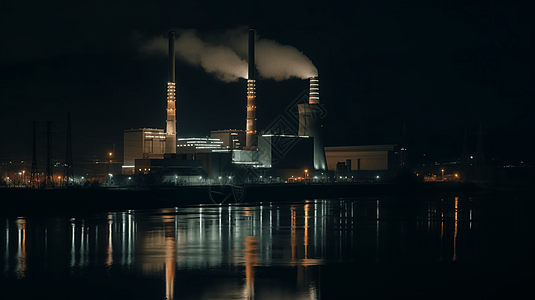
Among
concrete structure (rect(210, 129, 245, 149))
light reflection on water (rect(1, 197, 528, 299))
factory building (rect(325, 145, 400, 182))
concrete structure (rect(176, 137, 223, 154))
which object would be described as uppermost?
concrete structure (rect(210, 129, 245, 149))

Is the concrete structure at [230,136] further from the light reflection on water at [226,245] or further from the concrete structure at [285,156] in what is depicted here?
the light reflection on water at [226,245]

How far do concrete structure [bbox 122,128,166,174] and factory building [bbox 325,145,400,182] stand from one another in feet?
113

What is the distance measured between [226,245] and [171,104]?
70107mm

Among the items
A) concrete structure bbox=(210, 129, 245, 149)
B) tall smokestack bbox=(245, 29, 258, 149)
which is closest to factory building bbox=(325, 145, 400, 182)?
concrete structure bbox=(210, 129, 245, 149)

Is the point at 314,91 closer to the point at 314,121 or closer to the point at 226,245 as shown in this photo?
the point at 314,121

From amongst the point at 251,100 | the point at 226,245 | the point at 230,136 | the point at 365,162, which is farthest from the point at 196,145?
the point at 226,245

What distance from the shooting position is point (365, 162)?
115438 mm

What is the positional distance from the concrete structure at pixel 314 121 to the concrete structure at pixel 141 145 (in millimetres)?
24728

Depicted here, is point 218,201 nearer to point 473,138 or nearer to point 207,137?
point 207,137

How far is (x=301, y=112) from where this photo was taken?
322 feet

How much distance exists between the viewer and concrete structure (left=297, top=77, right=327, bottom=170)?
3740 inches

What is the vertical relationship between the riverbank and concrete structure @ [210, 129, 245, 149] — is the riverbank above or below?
below

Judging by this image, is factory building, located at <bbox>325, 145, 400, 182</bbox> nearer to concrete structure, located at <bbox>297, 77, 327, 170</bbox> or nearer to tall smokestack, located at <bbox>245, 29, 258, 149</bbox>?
concrete structure, located at <bbox>297, 77, 327, 170</bbox>

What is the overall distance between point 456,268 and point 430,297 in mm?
3472
